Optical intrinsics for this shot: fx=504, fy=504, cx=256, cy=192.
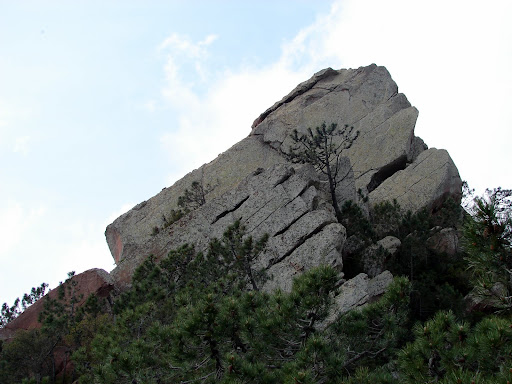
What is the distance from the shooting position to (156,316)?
1438 centimetres

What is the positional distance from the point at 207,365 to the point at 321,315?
96.6 inches

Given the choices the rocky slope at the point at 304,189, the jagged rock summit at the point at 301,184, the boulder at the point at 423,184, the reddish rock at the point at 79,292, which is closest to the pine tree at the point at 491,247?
the rocky slope at the point at 304,189

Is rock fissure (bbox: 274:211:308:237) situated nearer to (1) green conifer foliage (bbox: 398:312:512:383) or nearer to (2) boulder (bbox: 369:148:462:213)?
(2) boulder (bbox: 369:148:462:213)

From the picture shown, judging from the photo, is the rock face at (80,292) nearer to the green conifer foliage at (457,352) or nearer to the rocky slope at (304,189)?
the rocky slope at (304,189)

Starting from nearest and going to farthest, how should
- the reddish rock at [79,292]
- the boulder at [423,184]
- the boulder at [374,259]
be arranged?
the boulder at [374,259] → the reddish rock at [79,292] → the boulder at [423,184]

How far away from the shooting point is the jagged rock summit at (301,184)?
20438 millimetres

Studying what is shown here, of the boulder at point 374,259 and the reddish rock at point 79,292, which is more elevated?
the reddish rock at point 79,292

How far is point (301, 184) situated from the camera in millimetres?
22594

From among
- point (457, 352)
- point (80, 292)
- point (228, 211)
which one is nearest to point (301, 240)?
point (228, 211)

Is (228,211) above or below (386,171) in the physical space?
above

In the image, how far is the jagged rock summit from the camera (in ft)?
67.1

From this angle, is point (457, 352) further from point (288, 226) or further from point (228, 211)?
point (228, 211)

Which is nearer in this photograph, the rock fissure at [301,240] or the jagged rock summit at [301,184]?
the rock fissure at [301,240]

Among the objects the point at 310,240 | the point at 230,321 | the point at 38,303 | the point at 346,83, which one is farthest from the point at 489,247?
the point at 346,83
